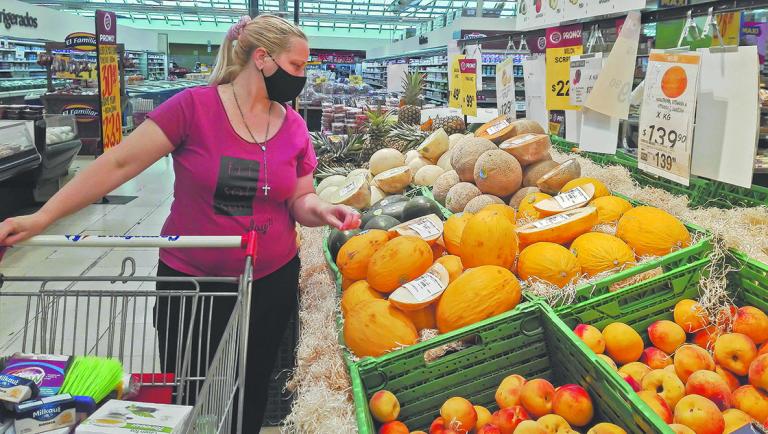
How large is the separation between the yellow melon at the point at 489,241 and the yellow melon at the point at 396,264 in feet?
0.50

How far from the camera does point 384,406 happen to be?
1.40 m

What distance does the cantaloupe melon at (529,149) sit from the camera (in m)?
2.76

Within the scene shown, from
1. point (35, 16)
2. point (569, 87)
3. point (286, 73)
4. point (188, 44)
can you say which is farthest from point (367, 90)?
point (188, 44)

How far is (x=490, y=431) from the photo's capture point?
4.31ft

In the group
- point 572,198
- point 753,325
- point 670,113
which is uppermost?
point 670,113

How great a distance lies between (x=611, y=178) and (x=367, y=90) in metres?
9.26

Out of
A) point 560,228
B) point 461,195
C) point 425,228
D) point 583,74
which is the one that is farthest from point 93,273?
point 560,228

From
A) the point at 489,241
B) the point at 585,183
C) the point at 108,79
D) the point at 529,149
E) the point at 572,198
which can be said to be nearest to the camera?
the point at 489,241

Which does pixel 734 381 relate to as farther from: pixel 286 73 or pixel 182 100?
pixel 182 100

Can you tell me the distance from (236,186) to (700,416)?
1386 mm

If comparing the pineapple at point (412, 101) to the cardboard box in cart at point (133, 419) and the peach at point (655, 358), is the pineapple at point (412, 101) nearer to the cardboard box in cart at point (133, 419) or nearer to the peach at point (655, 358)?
the peach at point (655, 358)

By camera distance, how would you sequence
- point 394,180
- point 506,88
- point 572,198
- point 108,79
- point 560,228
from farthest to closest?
point 108,79 < point 506,88 < point 394,180 < point 572,198 < point 560,228

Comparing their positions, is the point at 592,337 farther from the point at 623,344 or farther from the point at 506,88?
the point at 506,88

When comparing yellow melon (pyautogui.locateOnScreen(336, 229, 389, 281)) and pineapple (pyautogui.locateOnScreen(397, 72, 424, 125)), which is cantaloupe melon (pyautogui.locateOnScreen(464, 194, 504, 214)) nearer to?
yellow melon (pyautogui.locateOnScreen(336, 229, 389, 281))
